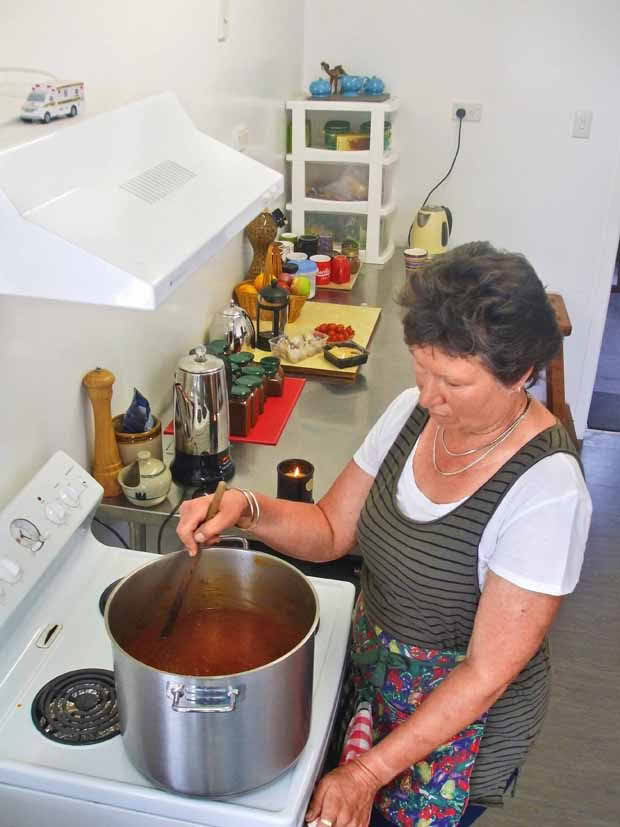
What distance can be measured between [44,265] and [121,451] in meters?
0.74

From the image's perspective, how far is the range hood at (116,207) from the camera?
1.01 metres

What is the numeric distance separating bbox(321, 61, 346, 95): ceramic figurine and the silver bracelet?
216 centimetres

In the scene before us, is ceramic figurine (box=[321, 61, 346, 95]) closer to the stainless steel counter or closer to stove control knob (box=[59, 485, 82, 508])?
the stainless steel counter

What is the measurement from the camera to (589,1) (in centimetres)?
303

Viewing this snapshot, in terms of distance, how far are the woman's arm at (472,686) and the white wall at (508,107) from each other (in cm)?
243

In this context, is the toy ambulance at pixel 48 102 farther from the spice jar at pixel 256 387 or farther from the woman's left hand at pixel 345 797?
the woman's left hand at pixel 345 797

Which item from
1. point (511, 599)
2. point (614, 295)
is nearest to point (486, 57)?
point (511, 599)

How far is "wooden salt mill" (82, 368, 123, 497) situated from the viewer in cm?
161

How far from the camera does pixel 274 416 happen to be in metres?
2.08

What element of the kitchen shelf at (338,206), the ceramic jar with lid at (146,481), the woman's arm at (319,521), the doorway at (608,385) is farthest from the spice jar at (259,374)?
the doorway at (608,385)

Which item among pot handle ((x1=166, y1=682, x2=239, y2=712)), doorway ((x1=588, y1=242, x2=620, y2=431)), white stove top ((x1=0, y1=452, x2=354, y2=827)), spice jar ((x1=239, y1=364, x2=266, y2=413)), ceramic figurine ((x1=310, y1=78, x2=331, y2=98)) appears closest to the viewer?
pot handle ((x1=166, y1=682, x2=239, y2=712))

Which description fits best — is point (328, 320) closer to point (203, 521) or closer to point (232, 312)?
point (232, 312)

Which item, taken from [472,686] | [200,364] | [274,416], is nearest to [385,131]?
[274,416]

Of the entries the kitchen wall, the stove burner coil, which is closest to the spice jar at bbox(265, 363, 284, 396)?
the kitchen wall
